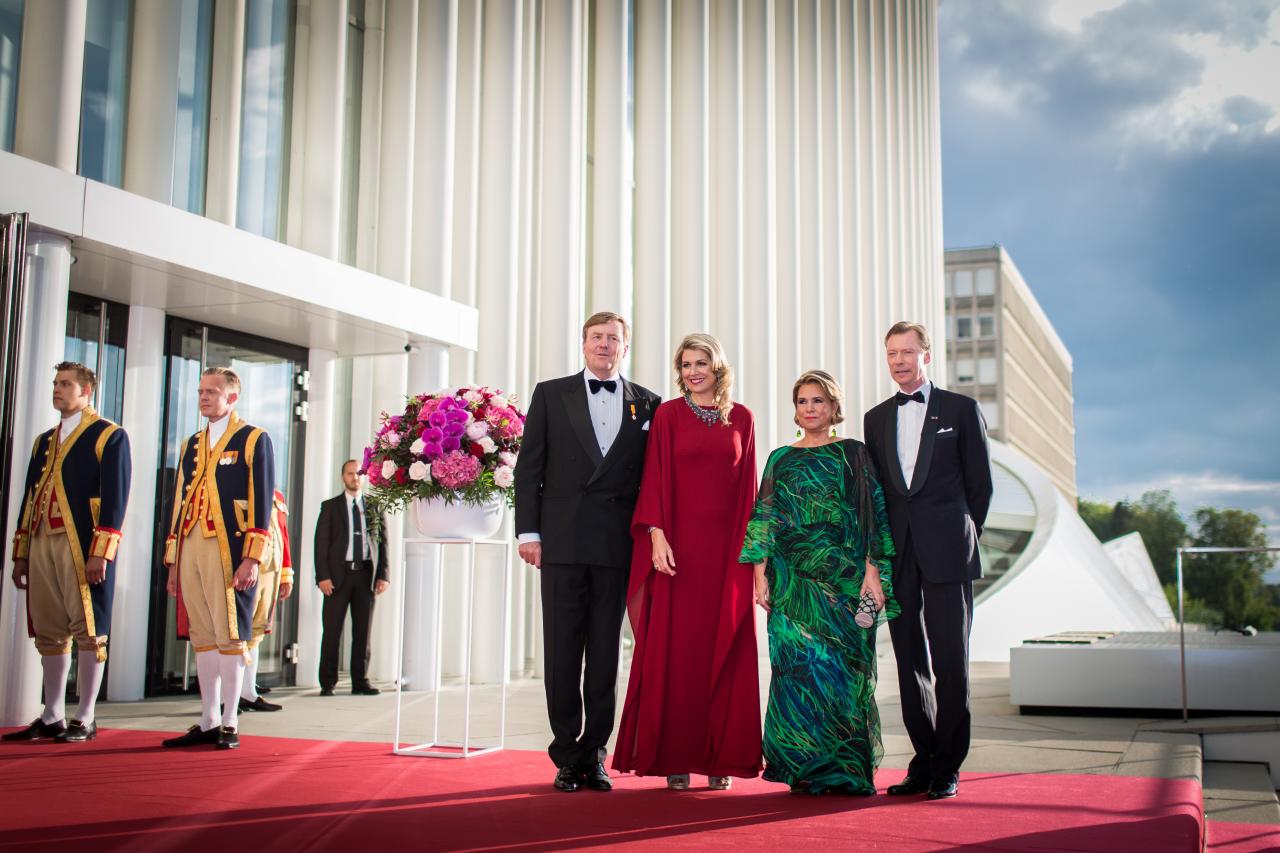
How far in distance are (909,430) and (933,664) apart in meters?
0.93

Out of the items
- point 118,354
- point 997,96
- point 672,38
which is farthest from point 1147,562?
point 997,96

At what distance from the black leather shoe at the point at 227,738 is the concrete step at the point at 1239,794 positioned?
4.34 metres

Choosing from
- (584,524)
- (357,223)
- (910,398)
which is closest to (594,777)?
(584,524)

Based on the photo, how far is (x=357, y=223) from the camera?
1064cm

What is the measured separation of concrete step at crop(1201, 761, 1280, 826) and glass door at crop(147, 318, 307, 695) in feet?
21.3

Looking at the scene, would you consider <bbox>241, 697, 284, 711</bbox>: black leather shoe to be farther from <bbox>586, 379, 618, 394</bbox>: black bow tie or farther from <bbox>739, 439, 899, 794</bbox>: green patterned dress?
<bbox>739, 439, 899, 794</bbox>: green patterned dress

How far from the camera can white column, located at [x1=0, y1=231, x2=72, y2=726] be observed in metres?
6.04

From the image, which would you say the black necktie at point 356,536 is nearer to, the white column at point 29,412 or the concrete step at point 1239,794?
the white column at point 29,412

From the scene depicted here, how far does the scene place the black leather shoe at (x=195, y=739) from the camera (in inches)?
220

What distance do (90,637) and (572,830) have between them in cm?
324

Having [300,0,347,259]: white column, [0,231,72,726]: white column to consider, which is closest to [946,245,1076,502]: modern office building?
[300,0,347,259]: white column

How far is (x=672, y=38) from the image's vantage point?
15.1 metres

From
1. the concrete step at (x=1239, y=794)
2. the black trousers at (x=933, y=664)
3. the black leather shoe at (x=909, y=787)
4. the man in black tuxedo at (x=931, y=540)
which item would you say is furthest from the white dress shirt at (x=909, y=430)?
the concrete step at (x=1239, y=794)

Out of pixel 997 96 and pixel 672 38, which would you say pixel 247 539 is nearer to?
pixel 672 38
